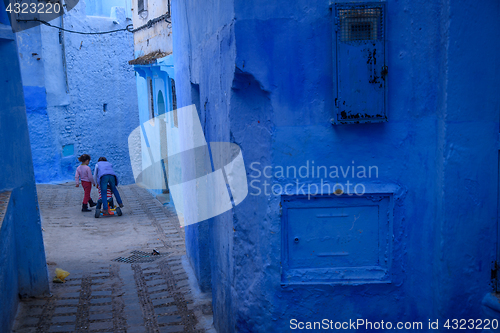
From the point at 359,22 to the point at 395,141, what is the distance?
951 mm

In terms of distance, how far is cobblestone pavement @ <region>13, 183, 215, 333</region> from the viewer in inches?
218

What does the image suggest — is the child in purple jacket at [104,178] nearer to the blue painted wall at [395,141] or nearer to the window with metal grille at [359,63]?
the blue painted wall at [395,141]

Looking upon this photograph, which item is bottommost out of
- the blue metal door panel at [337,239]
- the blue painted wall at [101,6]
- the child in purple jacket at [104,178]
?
the child in purple jacket at [104,178]

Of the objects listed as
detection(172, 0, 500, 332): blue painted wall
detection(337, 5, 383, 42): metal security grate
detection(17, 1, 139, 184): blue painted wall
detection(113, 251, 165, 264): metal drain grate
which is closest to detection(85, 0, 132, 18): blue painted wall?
detection(17, 1, 139, 184): blue painted wall

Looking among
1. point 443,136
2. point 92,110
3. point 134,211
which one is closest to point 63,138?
point 92,110

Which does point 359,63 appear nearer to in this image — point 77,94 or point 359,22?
point 359,22

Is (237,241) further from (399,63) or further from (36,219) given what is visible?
(36,219)

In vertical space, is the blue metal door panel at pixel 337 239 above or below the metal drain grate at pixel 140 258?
above

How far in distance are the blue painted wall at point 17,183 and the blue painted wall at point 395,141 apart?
3.11 metres

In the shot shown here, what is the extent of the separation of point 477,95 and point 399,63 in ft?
2.02

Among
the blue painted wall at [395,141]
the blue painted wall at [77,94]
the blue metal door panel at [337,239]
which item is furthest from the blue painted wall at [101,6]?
the blue metal door panel at [337,239]

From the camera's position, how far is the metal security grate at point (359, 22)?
3.59 metres

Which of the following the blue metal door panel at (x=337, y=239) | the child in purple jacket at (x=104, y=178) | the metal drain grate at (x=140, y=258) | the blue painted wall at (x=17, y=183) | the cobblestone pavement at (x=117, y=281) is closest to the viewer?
the blue metal door panel at (x=337, y=239)

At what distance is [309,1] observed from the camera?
3.60 m
